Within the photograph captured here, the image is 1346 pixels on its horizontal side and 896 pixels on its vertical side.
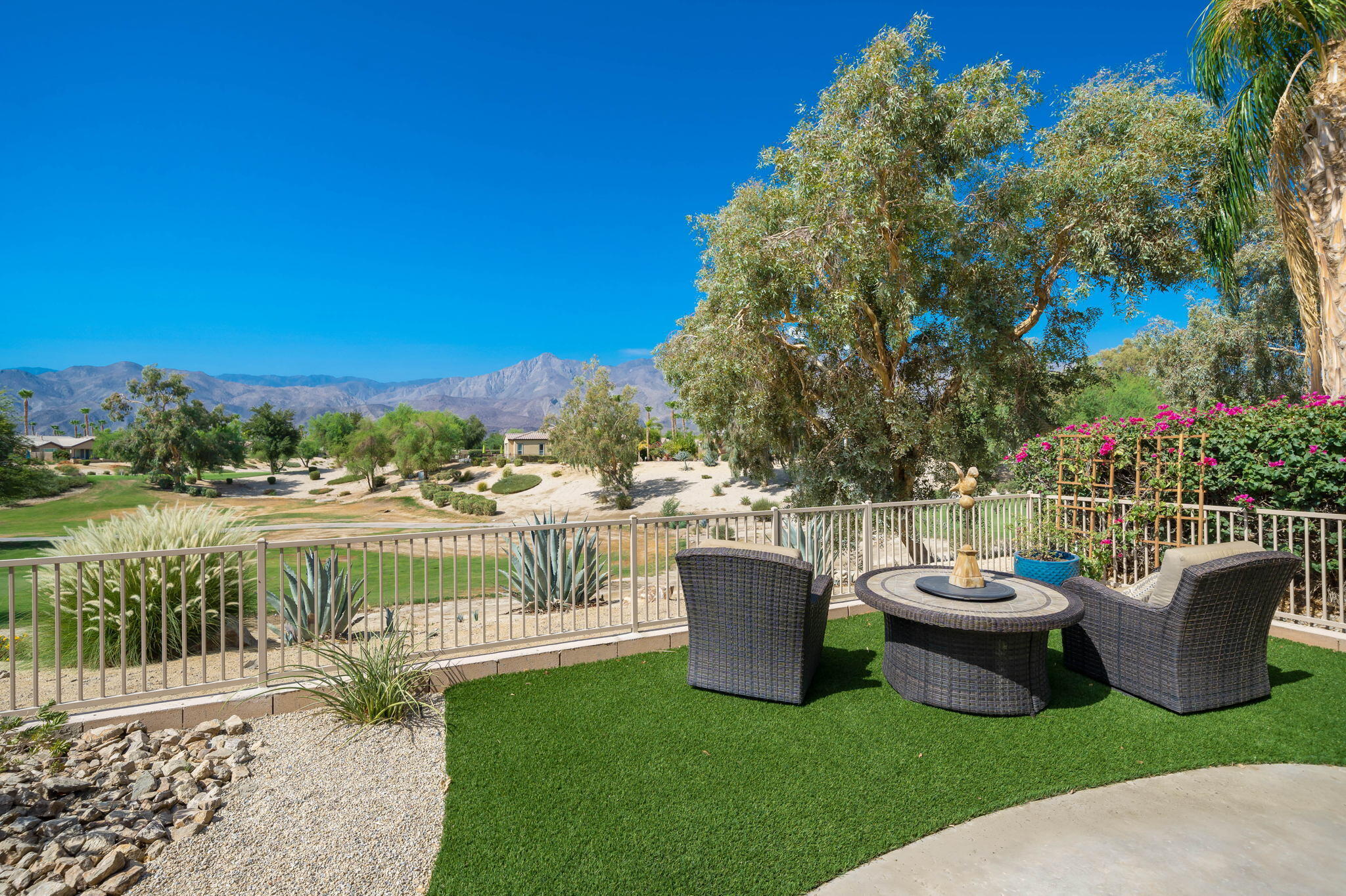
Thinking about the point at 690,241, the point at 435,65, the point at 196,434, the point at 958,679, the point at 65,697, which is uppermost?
the point at 435,65

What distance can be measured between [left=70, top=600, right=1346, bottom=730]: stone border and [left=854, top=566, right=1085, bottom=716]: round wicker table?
1939 mm

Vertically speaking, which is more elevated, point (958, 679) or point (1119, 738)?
point (958, 679)

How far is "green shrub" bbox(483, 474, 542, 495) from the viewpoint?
3706cm

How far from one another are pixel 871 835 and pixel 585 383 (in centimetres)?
2745

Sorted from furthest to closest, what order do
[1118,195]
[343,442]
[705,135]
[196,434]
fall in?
[343,442] < [196,434] < [705,135] < [1118,195]

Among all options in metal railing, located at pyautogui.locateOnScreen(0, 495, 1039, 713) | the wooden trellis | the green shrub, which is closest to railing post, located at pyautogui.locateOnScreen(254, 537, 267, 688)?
metal railing, located at pyautogui.locateOnScreen(0, 495, 1039, 713)

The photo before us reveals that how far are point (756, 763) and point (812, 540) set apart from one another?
3900mm

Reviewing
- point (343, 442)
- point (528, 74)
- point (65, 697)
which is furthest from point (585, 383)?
point (343, 442)

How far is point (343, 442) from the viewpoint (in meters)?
48.6

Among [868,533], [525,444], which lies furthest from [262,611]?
[525,444]

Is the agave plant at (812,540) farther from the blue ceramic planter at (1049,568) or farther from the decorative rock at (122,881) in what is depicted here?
the decorative rock at (122,881)

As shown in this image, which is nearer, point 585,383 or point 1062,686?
point 1062,686

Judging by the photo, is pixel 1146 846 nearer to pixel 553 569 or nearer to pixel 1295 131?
pixel 553 569

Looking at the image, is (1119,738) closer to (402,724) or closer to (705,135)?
(402,724)
